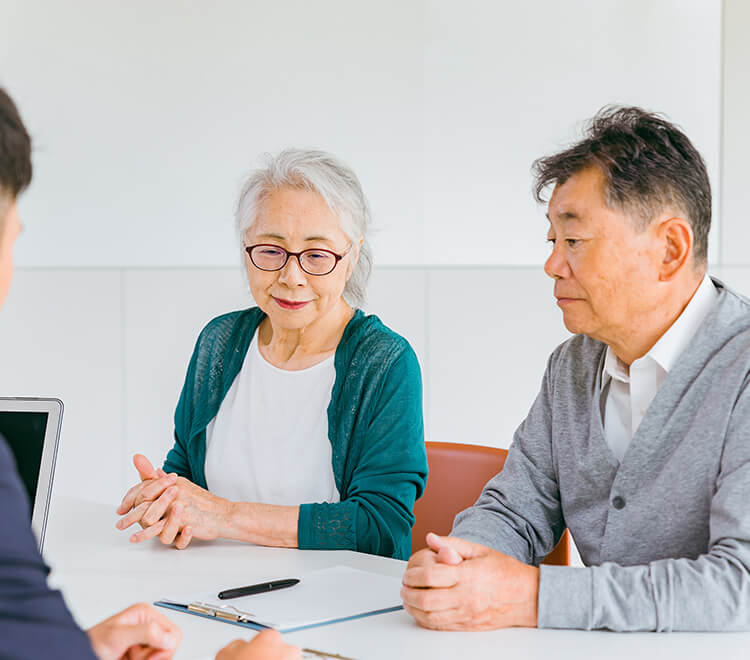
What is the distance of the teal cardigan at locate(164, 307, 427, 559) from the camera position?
187 centimetres

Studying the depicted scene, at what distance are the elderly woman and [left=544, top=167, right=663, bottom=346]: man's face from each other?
499 millimetres

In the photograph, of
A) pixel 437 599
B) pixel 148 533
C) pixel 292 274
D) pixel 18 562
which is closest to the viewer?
pixel 18 562

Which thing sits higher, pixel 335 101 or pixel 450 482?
pixel 335 101

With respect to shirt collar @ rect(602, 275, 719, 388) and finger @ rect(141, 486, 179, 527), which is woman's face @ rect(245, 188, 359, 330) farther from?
shirt collar @ rect(602, 275, 719, 388)

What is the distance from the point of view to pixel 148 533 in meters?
1.82

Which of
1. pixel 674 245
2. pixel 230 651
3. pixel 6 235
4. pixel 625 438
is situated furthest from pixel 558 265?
pixel 6 235

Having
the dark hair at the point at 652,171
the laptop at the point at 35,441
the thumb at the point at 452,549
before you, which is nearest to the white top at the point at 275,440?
the laptop at the point at 35,441

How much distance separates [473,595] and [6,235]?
782 mm

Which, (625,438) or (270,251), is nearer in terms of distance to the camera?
(625,438)

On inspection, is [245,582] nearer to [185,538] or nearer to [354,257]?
[185,538]

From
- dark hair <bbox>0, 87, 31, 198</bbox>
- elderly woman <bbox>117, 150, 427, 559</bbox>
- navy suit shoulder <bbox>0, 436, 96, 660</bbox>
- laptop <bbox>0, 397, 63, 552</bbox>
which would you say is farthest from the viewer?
elderly woman <bbox>117, 150, 427, 559</bbox>

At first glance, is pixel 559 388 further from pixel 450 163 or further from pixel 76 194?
pixel 76 194

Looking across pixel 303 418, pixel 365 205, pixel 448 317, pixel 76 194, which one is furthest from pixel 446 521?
pixel 76 194

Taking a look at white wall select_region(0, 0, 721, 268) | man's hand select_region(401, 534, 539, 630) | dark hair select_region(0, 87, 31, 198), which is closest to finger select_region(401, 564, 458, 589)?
man's hand select_region(401, 534, 539, 630)
